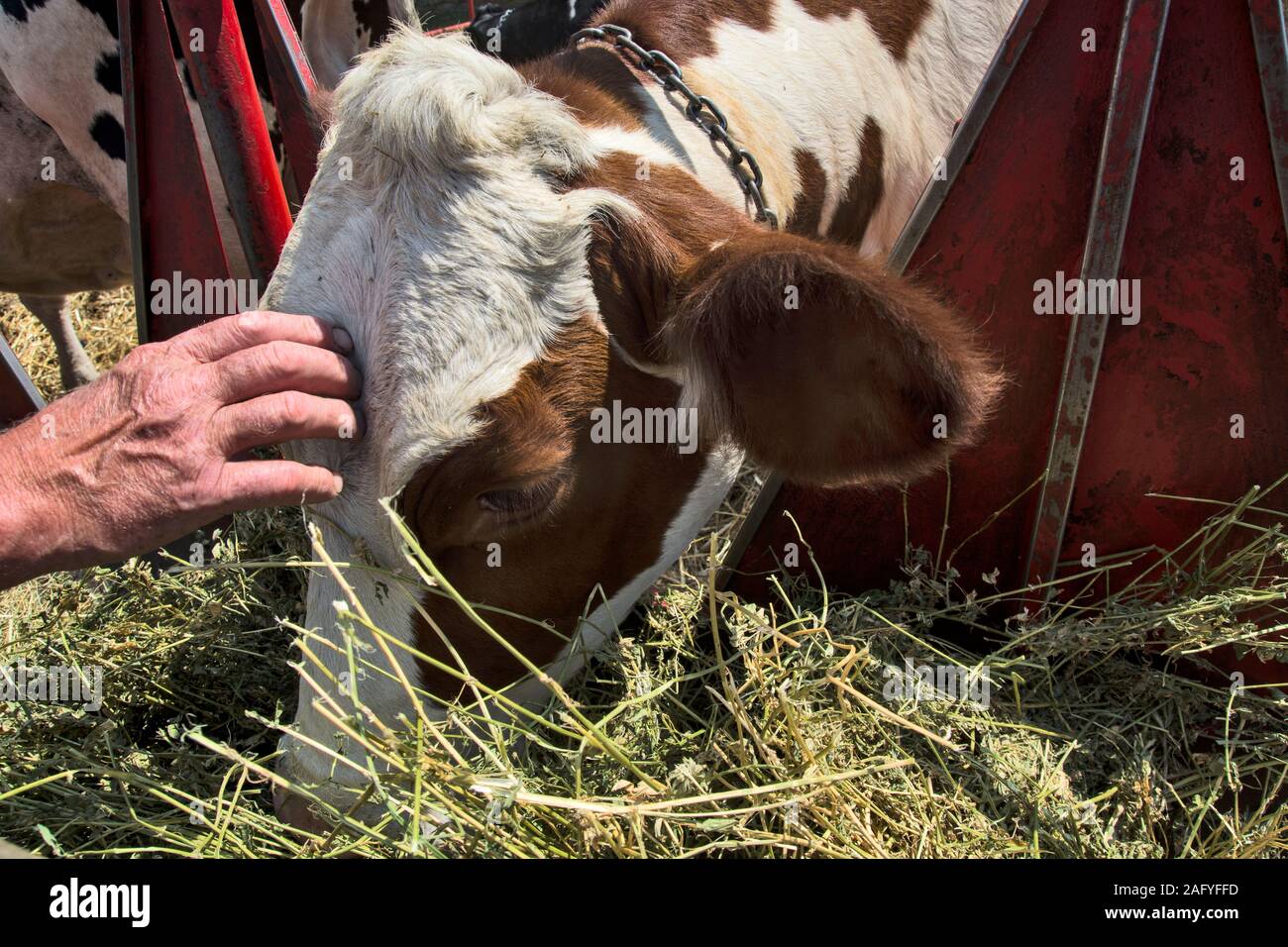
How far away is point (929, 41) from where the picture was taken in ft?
8.52

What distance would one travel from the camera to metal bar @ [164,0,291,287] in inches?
103

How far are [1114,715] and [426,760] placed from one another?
1.46 m

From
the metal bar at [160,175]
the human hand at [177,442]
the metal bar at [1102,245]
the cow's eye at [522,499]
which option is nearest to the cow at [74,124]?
the metal bar at [160,175]

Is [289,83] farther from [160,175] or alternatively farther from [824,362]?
[824,362]

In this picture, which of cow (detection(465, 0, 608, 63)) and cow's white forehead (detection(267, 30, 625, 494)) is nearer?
cow's white forehead (detection(267, 30, 625, 494))

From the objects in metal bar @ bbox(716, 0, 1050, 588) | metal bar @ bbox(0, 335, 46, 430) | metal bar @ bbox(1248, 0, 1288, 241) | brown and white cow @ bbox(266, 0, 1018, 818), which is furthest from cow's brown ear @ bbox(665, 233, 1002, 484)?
metal bar @ bbox(0, 335, 46, 430)

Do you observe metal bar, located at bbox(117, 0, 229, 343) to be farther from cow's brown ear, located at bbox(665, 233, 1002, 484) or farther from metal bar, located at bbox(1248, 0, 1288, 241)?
metal bar, located at bbox(1248, 0, 1288, 241)

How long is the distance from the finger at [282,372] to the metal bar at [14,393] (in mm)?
2349

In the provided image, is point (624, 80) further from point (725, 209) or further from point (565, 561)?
point (565, 561)

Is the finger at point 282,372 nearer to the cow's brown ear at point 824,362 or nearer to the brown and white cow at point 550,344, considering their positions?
the brown and white cow at point 550,344

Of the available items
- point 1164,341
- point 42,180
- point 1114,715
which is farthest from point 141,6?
point 1114,715

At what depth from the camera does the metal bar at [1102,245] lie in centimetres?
185

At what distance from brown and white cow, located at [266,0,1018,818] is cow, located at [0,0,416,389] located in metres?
1.54

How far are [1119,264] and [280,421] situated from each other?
1.68 m
